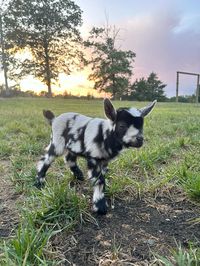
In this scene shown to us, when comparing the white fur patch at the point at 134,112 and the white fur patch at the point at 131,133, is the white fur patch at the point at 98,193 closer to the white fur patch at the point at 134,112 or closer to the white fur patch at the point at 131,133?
the white fur patch at the point at 131,133

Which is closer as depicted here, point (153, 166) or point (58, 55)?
point (153, 166)

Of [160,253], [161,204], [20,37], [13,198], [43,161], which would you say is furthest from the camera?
[20,37]

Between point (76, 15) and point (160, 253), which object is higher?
point (76, 15)

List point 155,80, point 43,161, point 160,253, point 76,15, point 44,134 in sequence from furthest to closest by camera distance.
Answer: point 155,80
point 76,15
point 44,134
point 43,161
point 160,253

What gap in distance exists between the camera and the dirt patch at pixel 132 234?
7.48 feet

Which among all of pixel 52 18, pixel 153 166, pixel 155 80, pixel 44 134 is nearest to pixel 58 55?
pixel 52 18

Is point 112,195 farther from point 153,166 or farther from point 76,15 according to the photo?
point 76,15

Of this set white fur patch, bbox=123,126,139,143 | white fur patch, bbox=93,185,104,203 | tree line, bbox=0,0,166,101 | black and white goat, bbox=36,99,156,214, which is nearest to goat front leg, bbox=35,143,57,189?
black and white goat, bbox=36,99,156,214

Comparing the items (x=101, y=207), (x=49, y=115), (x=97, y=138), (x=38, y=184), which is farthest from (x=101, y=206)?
(x=49, y=115)

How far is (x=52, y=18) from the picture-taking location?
28328 mm

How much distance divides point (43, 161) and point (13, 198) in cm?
50

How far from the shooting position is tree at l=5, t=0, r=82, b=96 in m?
26.9

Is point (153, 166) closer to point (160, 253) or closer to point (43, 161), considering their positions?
point (43, 161)

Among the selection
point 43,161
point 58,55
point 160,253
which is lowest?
point 160,253
